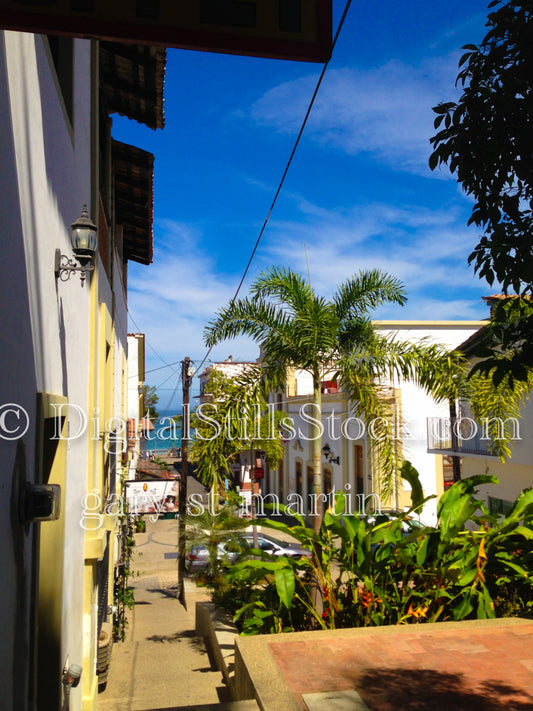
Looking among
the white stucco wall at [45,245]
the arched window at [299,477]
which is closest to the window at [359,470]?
the arched window at [299,477]

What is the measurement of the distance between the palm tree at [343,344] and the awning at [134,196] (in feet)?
11.7

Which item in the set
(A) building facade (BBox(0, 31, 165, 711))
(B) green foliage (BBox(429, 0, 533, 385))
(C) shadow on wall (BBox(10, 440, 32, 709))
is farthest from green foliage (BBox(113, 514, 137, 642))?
(B) green foliage (BBox(429, 0, 533, 385))

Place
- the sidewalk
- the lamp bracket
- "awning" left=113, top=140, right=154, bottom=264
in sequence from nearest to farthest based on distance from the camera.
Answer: the lamp bracket < the sidewalk < "awning" left=113, top=140, right=154, bottom=264

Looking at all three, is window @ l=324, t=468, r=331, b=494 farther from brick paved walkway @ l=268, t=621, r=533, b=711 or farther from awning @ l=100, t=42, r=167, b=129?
brick paved walkway @ l=268, t=621, r=533, b=711

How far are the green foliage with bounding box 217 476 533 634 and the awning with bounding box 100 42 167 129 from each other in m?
6.28

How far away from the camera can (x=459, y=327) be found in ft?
101

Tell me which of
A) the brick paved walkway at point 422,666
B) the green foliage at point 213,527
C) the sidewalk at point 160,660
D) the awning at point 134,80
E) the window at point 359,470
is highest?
the awning at point 134,80

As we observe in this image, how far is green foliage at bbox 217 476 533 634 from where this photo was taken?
24.6 ft

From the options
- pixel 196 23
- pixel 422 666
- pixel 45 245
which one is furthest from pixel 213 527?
pixel 196 23

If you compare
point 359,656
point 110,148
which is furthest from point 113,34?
point 110,148

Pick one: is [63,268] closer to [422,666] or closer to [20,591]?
[20,591]

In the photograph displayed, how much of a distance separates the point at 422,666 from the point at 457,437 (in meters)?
10.7

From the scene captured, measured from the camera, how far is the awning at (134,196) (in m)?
11.5

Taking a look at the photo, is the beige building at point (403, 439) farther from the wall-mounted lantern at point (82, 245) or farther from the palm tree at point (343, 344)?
the wall-mounted lantern at point (82, 245)
